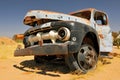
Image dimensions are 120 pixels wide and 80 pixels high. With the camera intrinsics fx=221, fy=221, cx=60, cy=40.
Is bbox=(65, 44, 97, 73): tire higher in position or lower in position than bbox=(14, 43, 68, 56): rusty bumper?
lower

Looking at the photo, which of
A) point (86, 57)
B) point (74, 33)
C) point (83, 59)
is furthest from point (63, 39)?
point (86, 57)

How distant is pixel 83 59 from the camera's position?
5.53m

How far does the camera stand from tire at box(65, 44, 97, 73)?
528 cm

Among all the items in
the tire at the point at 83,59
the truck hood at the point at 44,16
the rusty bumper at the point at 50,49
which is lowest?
the tire at the point at 83,59

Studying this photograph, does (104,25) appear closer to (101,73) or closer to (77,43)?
(101,73)

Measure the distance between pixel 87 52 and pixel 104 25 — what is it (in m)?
2.28

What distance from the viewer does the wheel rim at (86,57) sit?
5495 mm

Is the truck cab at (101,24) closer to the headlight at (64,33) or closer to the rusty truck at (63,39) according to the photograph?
the rusty truck at (63,39)

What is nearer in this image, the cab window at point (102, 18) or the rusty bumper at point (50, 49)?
the rusty bumper at point (50, 49)

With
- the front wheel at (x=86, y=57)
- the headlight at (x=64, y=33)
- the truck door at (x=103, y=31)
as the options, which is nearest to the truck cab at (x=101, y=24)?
the truck door at (x=103, y=31)

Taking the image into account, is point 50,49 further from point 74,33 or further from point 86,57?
point 86,57

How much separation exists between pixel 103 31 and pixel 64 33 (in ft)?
8.91

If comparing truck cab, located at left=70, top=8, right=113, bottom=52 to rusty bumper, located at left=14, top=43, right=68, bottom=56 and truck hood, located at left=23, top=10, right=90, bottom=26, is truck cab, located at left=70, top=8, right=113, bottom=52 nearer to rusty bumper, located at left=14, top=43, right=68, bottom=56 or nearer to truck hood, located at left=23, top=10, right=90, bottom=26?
truck hood, located at left=23, top=10, right=90, bottom=26

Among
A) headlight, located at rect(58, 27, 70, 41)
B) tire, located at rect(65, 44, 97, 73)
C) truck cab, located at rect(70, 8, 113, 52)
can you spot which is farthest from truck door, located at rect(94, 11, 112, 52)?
headlight, located at rect(58, 27, 70, 41)
